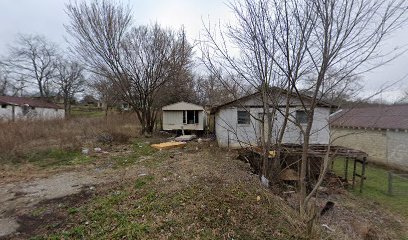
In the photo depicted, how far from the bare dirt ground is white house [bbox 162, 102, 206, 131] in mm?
12462

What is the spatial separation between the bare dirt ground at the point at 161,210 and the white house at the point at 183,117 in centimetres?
1246

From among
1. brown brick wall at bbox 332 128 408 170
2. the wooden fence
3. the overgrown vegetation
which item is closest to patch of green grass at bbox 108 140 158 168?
the overgrown vegetation

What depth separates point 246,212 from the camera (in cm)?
438

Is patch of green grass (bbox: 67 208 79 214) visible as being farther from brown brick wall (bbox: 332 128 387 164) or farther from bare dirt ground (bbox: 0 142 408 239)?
brown brick wall (bbox: 332 128 387 164)

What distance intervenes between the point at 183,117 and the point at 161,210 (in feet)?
51.8

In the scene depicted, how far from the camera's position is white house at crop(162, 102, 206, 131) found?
781 inches

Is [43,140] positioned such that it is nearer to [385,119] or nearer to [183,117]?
[183,117]

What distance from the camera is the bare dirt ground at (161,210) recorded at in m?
3.90

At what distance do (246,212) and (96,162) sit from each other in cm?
697

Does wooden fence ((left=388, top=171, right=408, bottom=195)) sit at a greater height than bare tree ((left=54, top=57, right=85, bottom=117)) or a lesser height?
lesser

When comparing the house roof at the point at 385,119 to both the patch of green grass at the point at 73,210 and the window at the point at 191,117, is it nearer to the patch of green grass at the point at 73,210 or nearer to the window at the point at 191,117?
the window at the point at 191,117

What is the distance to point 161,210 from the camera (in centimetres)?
448

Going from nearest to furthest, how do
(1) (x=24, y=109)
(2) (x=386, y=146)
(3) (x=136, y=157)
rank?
(3) (x=136, y=157), (2) (x=386, y=146), (1) (x=24, y=109)

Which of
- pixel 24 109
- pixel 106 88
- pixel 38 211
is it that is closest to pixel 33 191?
pixel 38 211
